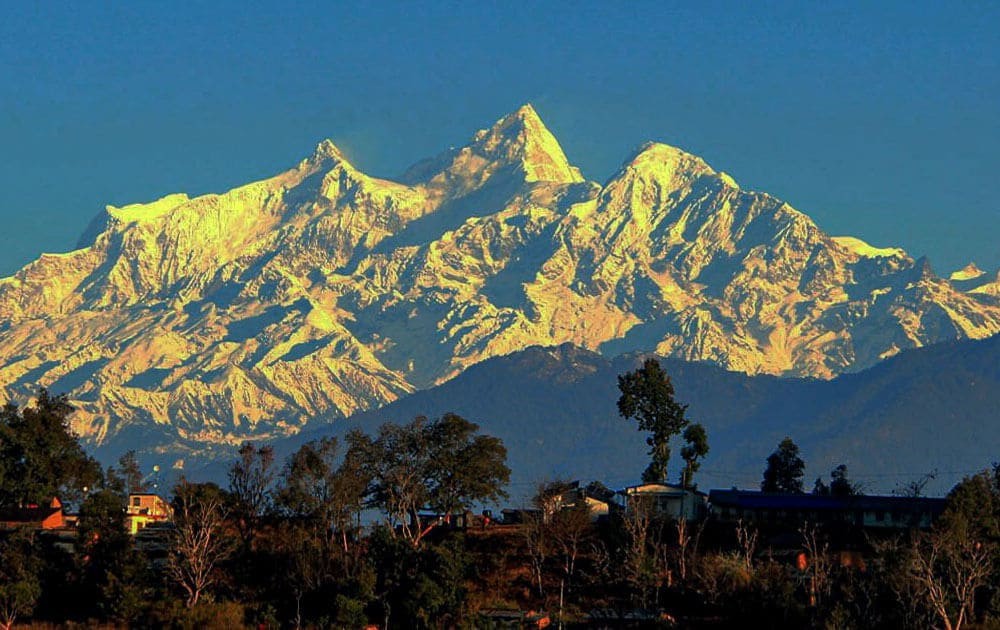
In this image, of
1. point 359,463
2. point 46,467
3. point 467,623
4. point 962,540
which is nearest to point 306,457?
point 359,463

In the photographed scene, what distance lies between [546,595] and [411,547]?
10650 millimetres

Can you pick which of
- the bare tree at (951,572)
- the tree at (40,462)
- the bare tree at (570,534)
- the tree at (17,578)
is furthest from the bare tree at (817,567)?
the tree at (40,462)

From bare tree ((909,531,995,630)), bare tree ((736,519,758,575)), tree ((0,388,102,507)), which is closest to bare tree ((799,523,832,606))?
bare tree ((736,519,758,575))

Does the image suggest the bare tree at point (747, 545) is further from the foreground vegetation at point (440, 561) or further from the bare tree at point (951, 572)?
the bare tree at point (951, 572)

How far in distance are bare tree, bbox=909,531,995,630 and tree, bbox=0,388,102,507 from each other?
78846mm

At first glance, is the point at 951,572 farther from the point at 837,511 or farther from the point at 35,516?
the point at 35,516

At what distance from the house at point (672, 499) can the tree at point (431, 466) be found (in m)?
14.6

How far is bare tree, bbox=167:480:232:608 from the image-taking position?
5945 inches

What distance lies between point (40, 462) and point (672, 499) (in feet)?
192

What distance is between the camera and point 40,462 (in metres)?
186

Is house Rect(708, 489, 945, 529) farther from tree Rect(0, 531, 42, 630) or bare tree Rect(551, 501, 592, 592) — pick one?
tree Rect(0, 531, 42, 630)

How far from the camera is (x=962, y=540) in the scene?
149000mm

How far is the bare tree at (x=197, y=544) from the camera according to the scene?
151000 mm

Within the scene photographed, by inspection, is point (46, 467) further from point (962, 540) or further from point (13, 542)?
point (962, 540)
